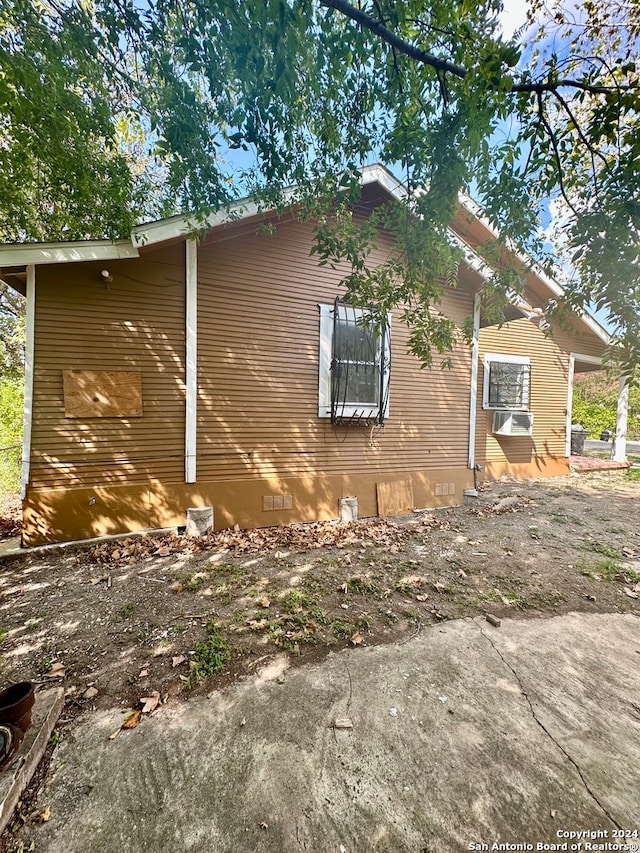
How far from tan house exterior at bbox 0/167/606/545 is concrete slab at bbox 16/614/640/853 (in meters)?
2.81

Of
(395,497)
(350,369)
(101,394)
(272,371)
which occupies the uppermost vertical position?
(350,369)

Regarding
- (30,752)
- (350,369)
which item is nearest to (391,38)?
(350,369)

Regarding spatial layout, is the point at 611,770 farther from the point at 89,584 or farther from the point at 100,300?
the point at 100,300

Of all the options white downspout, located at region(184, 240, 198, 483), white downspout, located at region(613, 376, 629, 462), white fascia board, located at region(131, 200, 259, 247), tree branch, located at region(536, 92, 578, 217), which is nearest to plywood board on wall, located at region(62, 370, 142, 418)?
white downspout, located at region(184, 240, 198, 483)

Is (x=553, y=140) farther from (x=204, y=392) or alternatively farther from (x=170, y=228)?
(x=204, y=392)

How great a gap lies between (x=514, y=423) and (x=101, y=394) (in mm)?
7791

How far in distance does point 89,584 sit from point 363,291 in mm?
3935

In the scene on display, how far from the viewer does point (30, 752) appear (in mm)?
1479

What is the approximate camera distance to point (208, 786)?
1479mm

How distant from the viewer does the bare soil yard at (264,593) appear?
2227 millimetres

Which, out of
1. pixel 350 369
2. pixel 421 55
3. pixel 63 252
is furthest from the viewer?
pixel 350 369

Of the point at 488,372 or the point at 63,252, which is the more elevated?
the point at 63,252

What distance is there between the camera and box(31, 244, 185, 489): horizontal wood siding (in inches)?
152

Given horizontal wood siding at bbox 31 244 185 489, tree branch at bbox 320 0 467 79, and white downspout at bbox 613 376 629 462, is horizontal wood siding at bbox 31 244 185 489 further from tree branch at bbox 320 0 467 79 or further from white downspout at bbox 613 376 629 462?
white downspout at bbox 613 376 629 462
